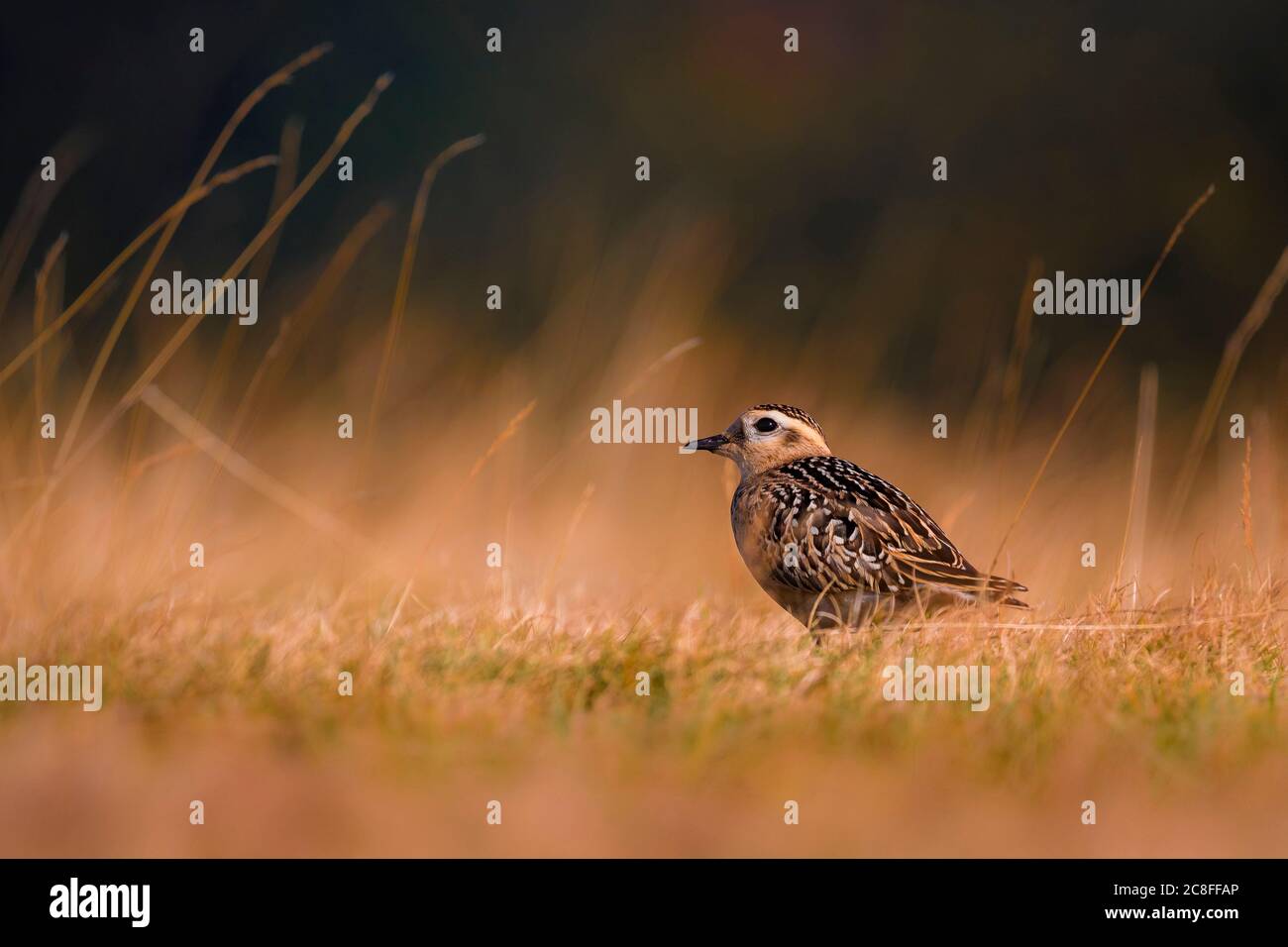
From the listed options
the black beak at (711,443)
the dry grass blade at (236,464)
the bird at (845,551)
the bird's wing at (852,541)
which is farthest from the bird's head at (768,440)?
the dry grass blade at (236,464)

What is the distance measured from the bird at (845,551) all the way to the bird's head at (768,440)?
31 centimetres

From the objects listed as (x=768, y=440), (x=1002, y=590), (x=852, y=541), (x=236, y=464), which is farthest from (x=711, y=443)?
(x=236, y=464)

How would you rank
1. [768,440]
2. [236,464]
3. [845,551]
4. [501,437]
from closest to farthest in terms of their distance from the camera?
[501,437]
[845,551]
[236,464]
[768,440]

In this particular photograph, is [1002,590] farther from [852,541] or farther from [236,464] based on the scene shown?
[236,464]

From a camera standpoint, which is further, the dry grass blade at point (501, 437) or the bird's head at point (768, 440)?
the bird's head at point (768, 440)

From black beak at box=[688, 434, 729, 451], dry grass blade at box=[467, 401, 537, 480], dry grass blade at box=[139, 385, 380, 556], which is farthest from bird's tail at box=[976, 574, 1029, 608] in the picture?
dry grass blade at box=[139, 385, 380, 556]

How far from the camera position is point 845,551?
6.20 m

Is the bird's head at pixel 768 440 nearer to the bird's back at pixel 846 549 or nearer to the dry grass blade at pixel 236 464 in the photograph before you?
the bird's back at pixel 846 549

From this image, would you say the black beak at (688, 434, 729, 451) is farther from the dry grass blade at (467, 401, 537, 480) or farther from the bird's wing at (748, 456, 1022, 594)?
the dry grass blade at (467, 401, 537, 480)

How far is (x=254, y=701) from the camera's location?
4492 millimetres

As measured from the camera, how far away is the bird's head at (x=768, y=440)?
7.08 m

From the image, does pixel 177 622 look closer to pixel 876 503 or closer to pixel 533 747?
pixel 533 747

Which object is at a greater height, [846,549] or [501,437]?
[501,437]

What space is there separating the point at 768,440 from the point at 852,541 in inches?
39.0
